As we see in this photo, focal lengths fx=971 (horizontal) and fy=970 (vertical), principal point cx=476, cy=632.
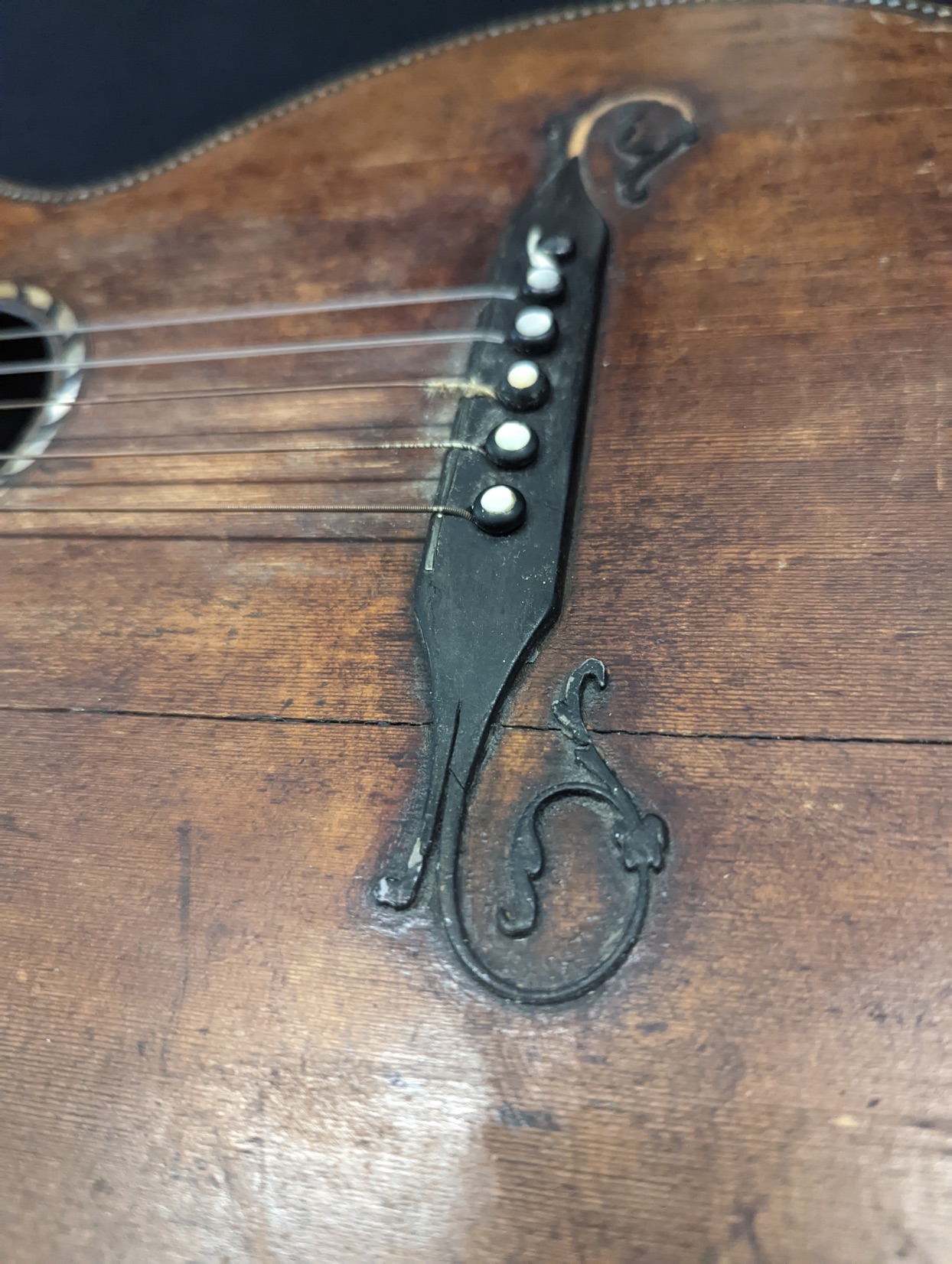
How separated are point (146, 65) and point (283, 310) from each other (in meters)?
0.78

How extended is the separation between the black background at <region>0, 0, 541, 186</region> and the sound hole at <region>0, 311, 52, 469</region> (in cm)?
54

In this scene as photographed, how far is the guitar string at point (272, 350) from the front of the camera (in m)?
0.71

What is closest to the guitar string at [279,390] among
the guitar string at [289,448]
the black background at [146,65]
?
the guitar string at [289,448]

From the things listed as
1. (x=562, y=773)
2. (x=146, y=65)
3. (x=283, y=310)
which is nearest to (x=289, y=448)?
(x=283, y=310)

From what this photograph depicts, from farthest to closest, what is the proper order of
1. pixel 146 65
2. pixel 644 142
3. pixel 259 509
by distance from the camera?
pixel 146 65 → pixel 644 142 → pixel 259 509

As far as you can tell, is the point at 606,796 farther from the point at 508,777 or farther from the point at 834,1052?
the point at 834,1052

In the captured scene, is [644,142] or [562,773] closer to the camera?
[562,773]

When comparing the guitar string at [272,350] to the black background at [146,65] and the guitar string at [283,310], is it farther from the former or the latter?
the black background at [146,65]

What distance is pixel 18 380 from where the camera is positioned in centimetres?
86

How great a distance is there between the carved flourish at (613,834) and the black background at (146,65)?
1.04m

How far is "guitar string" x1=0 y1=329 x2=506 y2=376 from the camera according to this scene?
2.33 ft

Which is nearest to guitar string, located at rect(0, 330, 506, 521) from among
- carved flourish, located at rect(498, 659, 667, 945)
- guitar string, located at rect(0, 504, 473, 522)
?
guitar string, located at rect(0, 504, 473, 522)

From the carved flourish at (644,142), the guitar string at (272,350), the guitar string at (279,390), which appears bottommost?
the guitar string at (279,390)

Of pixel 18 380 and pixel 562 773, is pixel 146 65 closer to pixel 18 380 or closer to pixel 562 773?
pixel 18 380
